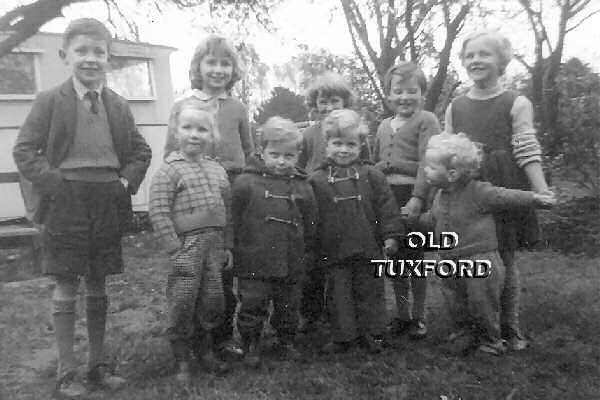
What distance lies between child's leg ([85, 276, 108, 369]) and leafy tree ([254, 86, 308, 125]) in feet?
49.6

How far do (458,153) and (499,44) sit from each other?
0.65 meters

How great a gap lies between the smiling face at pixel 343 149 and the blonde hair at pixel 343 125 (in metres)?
0.02

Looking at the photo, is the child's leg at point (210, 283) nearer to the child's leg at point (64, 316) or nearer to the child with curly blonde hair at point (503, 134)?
the child's leg at point (64, 316)

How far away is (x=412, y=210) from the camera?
135 inches

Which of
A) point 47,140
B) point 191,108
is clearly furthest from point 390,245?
point 47,140

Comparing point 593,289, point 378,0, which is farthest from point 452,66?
point 593,289

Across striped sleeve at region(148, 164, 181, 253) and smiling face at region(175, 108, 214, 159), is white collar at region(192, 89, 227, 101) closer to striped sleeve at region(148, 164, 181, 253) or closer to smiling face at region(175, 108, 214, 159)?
smiling face at region(175, 108, 214, 159)

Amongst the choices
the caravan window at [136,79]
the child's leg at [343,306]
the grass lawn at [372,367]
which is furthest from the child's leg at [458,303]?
the caravan window at [136,79]

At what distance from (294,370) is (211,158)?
1.18 meters

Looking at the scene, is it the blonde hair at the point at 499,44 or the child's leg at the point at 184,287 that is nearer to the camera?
the child's leg at the point at 184,287

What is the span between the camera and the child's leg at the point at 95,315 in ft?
9.82

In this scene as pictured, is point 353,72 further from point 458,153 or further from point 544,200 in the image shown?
point 544,200

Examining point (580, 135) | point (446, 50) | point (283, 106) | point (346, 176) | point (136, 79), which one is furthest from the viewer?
point (283, 106)

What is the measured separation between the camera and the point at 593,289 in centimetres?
485
